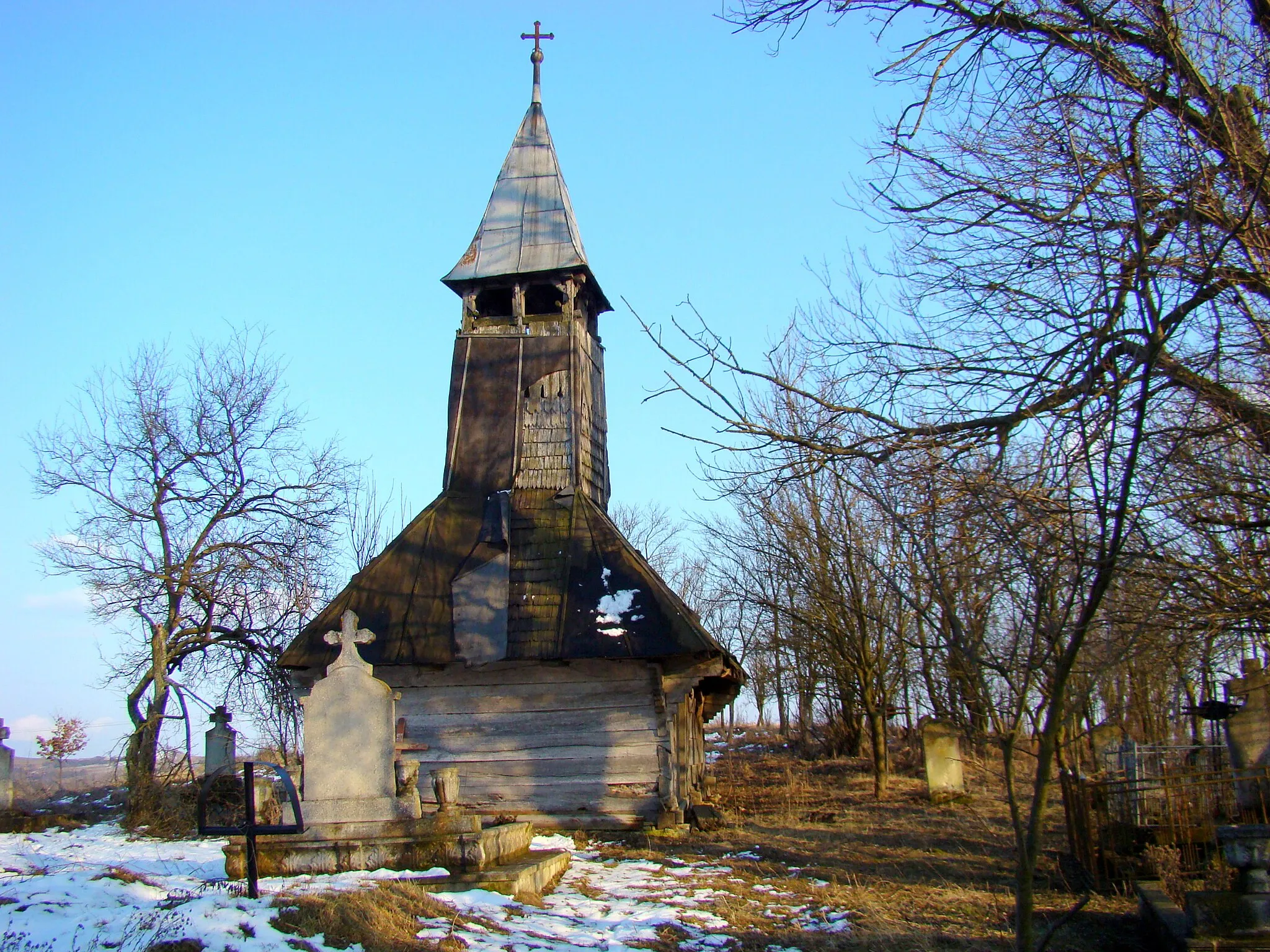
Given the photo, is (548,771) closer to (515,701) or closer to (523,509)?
(515,701)

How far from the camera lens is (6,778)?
1588cm

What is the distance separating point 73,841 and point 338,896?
7.60 m

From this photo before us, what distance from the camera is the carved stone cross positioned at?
892 cm

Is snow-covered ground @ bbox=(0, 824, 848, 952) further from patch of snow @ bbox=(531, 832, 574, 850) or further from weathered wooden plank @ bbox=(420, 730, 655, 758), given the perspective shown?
weathered wooden plank @ bbox=(420, 730, 655, 758)

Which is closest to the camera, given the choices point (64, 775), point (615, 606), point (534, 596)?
point (615, 606)

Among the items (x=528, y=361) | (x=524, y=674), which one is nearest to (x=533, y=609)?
(x=524, y=674)

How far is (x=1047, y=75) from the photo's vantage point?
5.65m

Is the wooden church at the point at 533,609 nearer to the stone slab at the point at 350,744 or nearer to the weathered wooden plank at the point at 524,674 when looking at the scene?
the weathered wooden plank at the point at 524,674

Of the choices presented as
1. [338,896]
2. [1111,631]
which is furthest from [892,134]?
[338,896]

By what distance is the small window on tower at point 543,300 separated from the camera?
18.2 metres

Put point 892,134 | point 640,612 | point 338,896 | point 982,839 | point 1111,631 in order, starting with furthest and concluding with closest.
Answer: point 640,612, point 982,839, point 1111,631, point 338,896, point 892,134

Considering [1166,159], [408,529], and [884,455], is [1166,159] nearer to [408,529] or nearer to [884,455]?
[884,455]

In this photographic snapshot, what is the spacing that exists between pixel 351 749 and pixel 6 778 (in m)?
10.6

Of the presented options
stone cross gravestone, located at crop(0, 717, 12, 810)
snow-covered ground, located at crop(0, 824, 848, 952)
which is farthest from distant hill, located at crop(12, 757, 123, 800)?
snow-covered ground, located at crop(0, 824, 848, 952)
